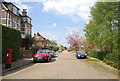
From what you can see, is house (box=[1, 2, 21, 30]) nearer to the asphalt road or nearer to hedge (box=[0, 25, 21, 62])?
hedge (box=[0, 25, 21, 62])

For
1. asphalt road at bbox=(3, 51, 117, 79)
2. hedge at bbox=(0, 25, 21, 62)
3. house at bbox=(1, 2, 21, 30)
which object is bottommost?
asphalt road at bbox=(3, 51, 117, 79)

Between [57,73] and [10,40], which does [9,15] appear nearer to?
[10,40]

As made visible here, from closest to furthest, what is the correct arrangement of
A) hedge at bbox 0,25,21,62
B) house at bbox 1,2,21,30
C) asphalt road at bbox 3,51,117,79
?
1. asphalt road at bbox 3,51,117,79
2. hedge at bbox 0,25,21,62
3. house at bbox 1,2,21,30

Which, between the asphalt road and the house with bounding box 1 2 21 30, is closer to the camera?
the asphalt road

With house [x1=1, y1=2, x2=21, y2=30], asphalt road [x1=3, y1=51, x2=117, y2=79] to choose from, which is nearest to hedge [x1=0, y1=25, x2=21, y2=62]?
asphalt road [x1=3, y1=51, x2=117, y2=79]

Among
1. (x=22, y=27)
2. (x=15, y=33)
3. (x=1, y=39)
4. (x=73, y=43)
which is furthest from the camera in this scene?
(x=73, y=43)

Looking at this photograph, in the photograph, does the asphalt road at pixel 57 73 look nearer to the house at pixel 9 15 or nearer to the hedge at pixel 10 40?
the hedge at pixel 10 40

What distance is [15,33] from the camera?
1736 cm

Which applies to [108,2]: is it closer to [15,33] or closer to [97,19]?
[97,19]

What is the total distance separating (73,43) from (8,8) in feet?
78.6

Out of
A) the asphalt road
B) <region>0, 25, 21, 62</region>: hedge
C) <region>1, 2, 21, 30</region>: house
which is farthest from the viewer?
<region>1, 2, 21, 30</region>: house

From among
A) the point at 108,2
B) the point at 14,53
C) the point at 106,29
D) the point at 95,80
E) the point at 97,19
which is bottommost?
the point at 95,80

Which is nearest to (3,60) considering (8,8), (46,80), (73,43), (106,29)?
(46,80)

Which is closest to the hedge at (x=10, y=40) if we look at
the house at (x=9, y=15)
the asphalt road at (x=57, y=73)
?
the asphalt road at (x=57, y=73)
